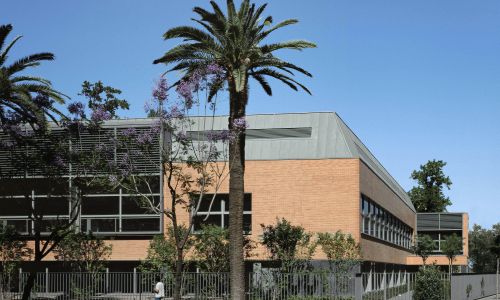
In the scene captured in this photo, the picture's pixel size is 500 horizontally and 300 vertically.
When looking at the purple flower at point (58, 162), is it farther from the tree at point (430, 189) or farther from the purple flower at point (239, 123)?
the tree at point (430, 189)

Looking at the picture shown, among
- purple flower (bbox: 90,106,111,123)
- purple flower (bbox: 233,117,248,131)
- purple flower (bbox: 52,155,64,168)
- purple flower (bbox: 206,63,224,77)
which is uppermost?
purple flower (bbox: 206,63,224,77)

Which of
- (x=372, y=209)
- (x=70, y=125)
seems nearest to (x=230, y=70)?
(x=70, y=125)

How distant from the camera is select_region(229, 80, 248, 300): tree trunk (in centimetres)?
2798

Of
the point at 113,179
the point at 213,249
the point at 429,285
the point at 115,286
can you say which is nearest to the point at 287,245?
the point at 213,249

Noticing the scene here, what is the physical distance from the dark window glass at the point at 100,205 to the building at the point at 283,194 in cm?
6

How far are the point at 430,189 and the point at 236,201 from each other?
255ft

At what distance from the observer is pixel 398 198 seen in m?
64.2

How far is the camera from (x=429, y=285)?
102 ft

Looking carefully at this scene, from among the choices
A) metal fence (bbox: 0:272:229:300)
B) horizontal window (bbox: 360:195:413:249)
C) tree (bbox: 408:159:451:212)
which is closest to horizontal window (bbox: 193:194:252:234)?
horizontal window (bbox: 360:195:413:249)

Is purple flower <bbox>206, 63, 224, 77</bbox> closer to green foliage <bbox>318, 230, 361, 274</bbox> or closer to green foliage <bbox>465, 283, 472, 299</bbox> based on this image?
green foliage <bbox>318, 230, 361, 274</bbox>

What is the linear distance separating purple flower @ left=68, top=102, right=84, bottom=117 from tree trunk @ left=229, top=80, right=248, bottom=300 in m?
8.15

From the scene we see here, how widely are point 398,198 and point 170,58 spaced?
3952 centimetres

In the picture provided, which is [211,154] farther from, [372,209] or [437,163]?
[437,163]

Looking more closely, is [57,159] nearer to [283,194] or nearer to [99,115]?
[99,115]
